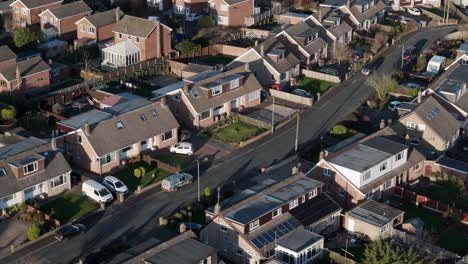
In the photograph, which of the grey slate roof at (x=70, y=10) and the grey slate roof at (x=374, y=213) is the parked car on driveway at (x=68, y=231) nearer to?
the grey slate roof at (x=374, y=213)

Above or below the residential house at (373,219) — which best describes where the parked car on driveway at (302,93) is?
above

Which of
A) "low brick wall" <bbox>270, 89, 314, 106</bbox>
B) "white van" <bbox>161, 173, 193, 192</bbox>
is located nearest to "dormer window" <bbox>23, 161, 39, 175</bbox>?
"white van" <bbox>161, 173, 193, 192</bbox>

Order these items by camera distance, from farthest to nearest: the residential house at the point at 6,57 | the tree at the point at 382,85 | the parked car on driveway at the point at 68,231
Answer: the residential house at the point at 6,57 < the tree at the point at 382,85 < the parked car on driveway at the point at 68,231

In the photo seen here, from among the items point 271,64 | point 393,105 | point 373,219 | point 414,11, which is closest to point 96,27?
point 271,64

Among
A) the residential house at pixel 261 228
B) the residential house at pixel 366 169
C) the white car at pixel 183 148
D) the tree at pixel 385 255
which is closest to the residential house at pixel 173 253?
the residential house at pixel 261 228

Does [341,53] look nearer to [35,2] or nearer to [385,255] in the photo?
[35,2]

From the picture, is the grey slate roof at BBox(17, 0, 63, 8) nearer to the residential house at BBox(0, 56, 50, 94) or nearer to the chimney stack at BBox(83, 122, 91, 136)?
the residential house at BBox(0, 56, 50, 94)

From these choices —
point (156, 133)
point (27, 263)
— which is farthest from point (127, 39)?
point (27, 263)
